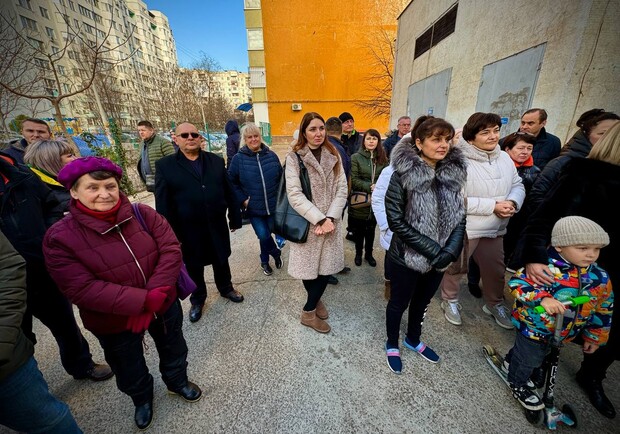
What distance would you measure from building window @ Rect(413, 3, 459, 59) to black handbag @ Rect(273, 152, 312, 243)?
27.3ft

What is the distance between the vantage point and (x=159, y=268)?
5.32ft

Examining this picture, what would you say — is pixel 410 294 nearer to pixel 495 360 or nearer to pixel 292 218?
pixel 495 360

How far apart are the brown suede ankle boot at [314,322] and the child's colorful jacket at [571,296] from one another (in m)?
1.63

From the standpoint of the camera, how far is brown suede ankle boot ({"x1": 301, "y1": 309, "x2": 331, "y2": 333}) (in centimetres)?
260

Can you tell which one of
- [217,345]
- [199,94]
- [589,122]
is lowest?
[217,345]

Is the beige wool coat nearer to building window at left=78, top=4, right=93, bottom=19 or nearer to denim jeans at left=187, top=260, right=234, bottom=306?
denim jeans at left=187, top=260, right=234, bottom=306

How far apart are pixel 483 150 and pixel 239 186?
2797mm

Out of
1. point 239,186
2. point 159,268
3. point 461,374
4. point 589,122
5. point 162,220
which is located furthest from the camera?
point 239,186

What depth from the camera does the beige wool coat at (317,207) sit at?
216 cm

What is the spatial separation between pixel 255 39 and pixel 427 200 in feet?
78.6

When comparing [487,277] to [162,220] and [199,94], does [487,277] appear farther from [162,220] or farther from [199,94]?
[199,94]

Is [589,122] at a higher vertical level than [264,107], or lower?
lower

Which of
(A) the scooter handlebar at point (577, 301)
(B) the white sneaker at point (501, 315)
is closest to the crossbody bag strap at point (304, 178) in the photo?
(A) the scooter handlebar at point (577, 301)

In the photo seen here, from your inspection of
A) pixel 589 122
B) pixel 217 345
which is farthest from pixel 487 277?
pixel 217 345
